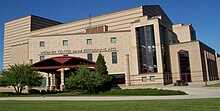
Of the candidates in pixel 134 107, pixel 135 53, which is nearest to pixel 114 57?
pixel 135 53

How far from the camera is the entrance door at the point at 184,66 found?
5316 cm

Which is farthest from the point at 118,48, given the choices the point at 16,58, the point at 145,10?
the point at 16,58

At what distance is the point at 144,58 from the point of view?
5166cm

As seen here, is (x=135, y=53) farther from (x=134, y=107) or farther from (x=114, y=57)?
(x=134, y=107)

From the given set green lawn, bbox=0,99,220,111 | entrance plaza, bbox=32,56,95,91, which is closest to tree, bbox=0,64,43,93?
entrance plaza, bbox=32,56,95,91

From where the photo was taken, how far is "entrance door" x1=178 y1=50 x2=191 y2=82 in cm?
5316

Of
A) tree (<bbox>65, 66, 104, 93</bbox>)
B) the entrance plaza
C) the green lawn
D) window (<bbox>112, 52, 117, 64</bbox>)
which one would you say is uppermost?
window (<bbox>112, 52, 117, 64</bbox>)

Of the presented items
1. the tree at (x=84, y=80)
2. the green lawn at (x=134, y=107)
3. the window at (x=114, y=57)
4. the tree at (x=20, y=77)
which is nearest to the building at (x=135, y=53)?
the window at (x=114, y=57)

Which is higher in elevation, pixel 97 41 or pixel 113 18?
pixel 113 18

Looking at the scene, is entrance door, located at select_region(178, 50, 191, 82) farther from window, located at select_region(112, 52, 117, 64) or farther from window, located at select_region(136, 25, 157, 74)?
window, located at select_region(112, 52, 117, 64)

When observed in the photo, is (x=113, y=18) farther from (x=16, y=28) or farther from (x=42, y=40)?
(x=16, y=28)

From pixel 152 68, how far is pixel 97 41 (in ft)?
46.8

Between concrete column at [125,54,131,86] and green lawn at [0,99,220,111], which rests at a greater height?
concrete column at [125,54,131,86]

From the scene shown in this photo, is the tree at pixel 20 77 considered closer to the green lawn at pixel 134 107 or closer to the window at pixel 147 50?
the green lawn at pixel 134 107
